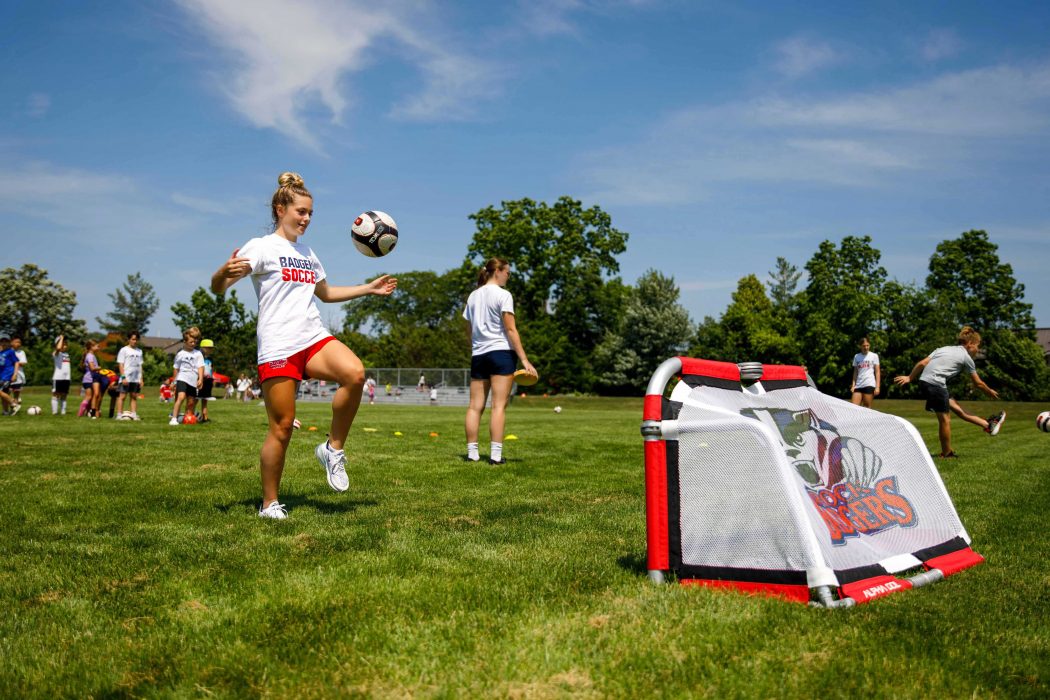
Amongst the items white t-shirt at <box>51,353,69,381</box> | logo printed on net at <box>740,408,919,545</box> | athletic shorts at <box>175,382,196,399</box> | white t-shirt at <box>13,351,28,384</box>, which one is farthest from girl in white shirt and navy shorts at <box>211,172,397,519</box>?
white t-shirt at <box>51,353,69,381</box>

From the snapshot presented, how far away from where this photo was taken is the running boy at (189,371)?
1636 cm

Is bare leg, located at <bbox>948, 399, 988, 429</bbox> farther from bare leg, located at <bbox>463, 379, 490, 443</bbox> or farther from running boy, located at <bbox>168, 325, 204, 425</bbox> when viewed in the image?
running boy, located at <bbox>168, 325, 204, 425</bbox>

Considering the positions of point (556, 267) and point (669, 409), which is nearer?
point (669, 409)

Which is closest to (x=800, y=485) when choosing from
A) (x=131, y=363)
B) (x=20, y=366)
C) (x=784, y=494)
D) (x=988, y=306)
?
(x=784, y=494)

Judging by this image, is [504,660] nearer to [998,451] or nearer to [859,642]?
[859,642]

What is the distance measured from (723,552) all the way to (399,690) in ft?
5.41

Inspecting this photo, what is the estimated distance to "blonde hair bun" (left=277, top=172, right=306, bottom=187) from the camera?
18.3 ft

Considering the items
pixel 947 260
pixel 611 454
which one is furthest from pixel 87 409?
pixel 947 260

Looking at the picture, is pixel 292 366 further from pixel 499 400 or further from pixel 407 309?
pixel 407 309

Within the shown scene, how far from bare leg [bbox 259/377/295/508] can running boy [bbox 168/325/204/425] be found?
1215 centimetres

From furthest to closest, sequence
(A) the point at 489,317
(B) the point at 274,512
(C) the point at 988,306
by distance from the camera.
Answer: (C) the point at 988,306, (A) the point at 489,317, (B) the point at 274,512

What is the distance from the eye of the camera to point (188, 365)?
651 inches

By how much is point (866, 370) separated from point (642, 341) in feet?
131

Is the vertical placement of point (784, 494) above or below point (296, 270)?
below
